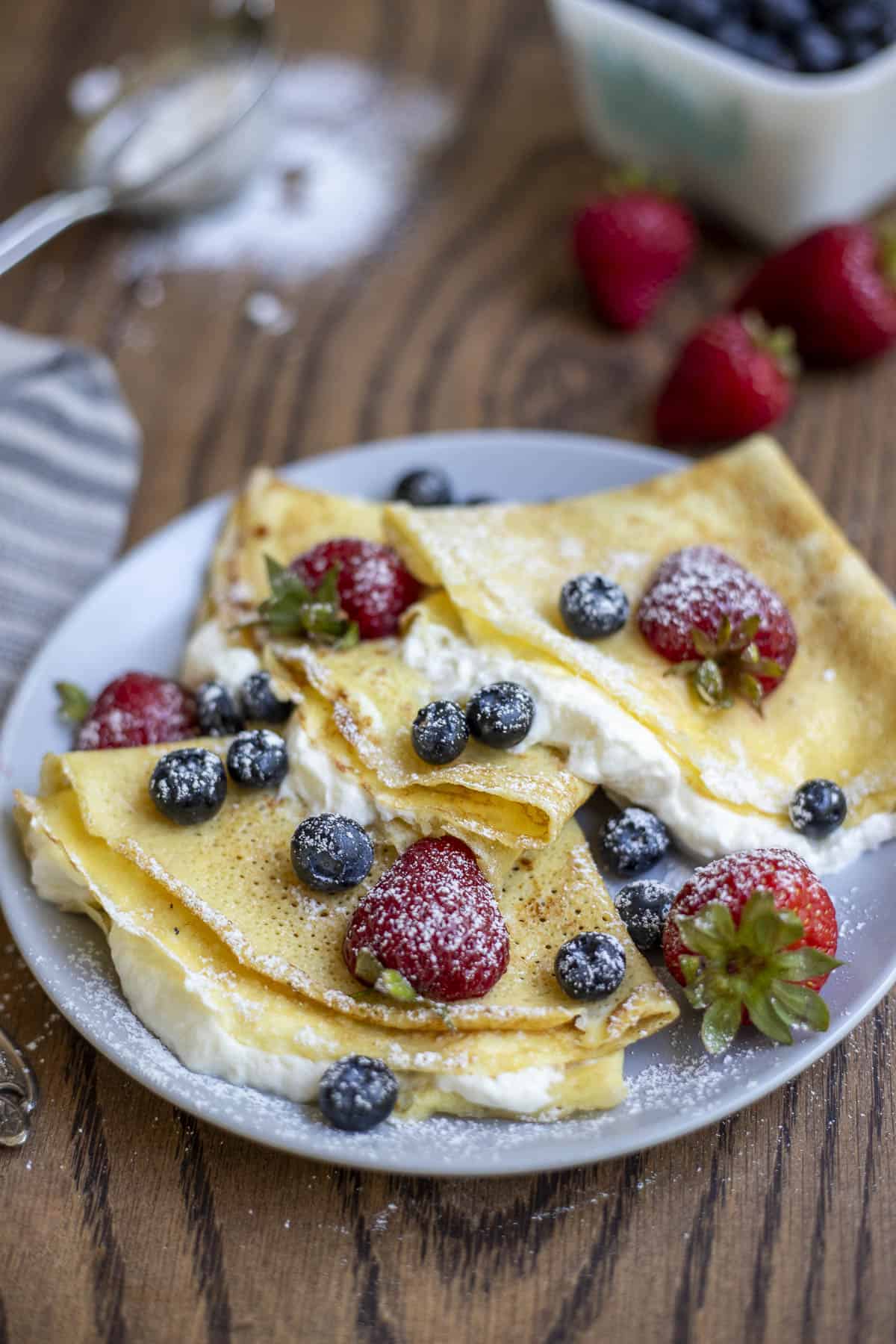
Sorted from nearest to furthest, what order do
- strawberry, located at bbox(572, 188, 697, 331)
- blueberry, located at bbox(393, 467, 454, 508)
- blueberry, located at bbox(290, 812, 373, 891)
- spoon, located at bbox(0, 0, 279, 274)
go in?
blueberry, located at bbox(290, 812, 373, 891) < blueberry, located at bbox(393, 467, 454, 508) < strawberry, located at bbox(572, 188, 697, 331) < spoon, located at bbox(0, 0, 279, 274)

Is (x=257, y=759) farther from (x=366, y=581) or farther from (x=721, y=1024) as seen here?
(x=721, y=1024)

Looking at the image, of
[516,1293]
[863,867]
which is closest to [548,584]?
[863,867]

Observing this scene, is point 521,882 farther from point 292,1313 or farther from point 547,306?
point 547,306

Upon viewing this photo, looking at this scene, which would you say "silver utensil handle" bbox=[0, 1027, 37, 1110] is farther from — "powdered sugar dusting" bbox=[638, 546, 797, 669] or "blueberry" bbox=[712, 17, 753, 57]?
"blueberry" bbox=[712, 17, 753, 57]

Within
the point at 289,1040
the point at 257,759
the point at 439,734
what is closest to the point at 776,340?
the point at 439,734

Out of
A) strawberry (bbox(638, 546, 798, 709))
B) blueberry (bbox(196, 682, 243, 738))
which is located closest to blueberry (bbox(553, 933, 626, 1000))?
strawberry (bbox(638, 546, 798, 709))

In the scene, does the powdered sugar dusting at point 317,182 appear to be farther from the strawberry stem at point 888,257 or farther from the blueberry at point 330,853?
the blueberry at point 330,853
